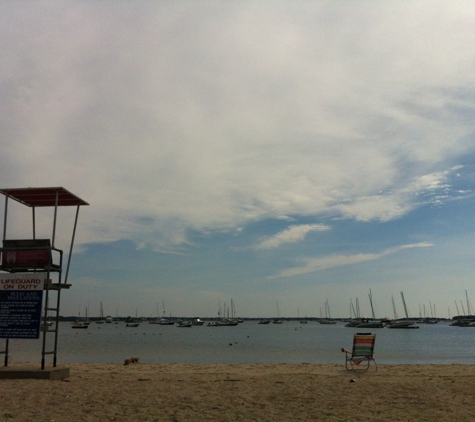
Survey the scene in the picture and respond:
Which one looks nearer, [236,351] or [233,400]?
[233,400]

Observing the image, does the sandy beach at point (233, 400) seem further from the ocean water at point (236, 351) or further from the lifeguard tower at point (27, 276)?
the ocean water at point (236, 351)

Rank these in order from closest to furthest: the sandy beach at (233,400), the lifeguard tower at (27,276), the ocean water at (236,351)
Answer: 1. the sandy beach at (233,400)
2. the lifeguard tower at (27,276)
3. the ocean water at (236,351)

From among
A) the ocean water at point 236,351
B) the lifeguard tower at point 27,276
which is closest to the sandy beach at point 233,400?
the lifeguard tower at point 27,276

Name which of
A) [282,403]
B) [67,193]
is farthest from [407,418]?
[67,193]

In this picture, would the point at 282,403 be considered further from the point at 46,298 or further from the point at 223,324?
the point at 223,324

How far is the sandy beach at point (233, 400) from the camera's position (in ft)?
24.0

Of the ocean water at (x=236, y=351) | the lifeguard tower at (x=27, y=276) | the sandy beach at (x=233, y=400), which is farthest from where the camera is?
the ocean water at (x=236, y=351)

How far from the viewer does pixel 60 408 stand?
25.1 ft

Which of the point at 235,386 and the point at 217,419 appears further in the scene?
the point at 235,386

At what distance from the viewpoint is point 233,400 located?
8.41 meters

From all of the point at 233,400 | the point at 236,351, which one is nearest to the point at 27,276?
the point at 233,400

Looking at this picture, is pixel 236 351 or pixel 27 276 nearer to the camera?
pixel 27 276

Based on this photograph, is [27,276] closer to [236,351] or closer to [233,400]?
[233,400]

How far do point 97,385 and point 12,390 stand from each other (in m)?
1.62
